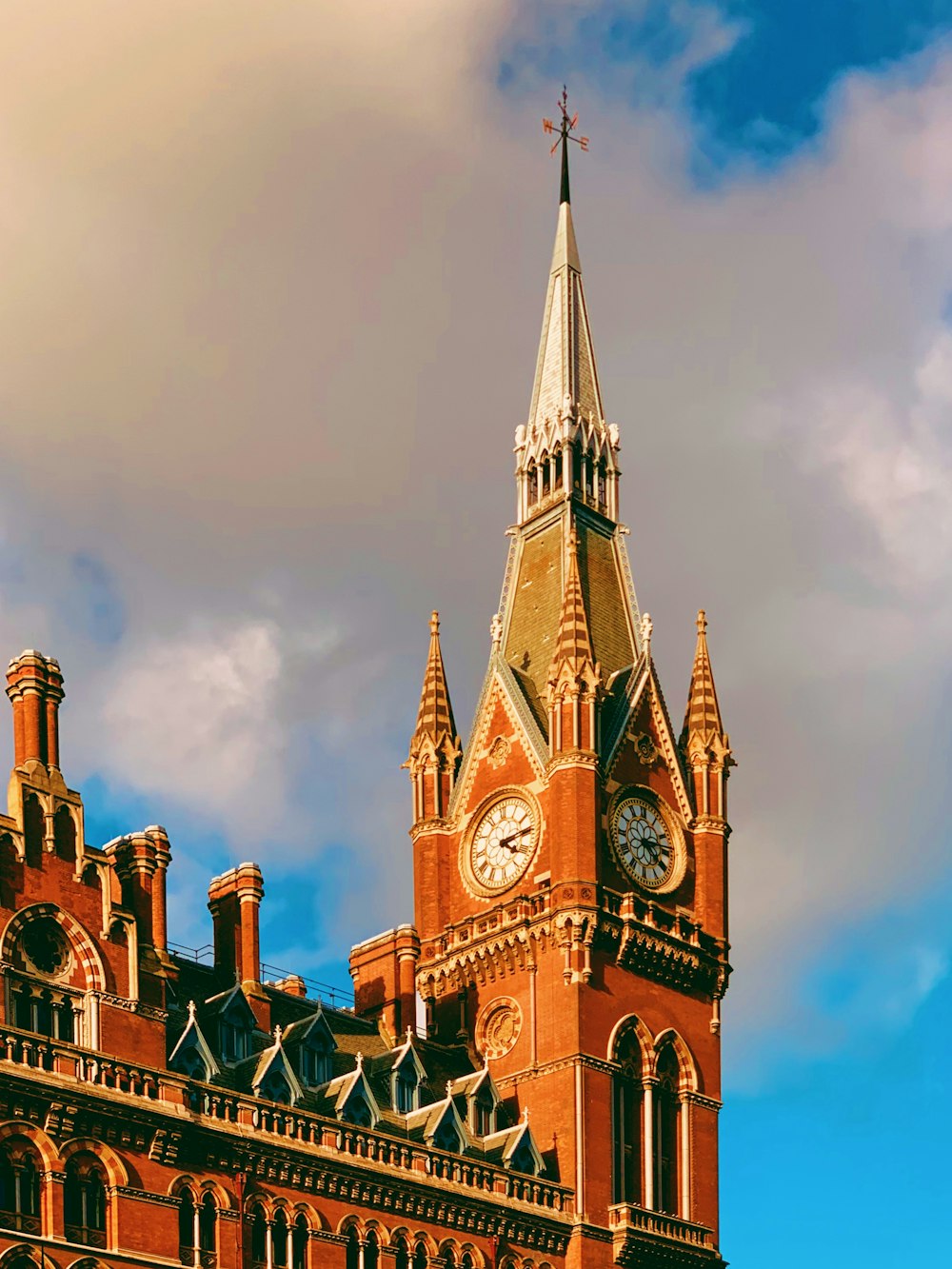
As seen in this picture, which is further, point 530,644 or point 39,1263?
point 530,644

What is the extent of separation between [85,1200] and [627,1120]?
25.8 metres

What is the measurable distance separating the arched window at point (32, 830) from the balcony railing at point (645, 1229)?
2636cm

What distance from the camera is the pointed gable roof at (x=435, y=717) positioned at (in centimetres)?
10744

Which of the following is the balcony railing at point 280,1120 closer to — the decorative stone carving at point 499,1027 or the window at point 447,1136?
the window at point 447,1136

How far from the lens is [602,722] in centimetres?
10356

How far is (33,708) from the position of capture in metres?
83.6

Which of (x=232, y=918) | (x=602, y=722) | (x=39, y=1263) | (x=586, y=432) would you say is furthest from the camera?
(x=586, y=432)

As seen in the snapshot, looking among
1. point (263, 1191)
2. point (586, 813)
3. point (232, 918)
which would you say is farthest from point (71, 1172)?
point (586, 813)

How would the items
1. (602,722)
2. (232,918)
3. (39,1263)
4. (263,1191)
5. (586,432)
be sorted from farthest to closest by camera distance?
(586,432) < (602,722) < (232,918) < (263,1191) < (39,1263)

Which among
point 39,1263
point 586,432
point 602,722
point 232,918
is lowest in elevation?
point 39,1263

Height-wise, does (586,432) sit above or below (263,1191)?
above

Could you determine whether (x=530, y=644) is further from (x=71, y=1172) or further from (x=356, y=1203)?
(x=71, y=1172)

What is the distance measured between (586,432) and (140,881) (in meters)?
37.6

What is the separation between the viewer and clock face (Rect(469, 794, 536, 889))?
10250 centimetres
